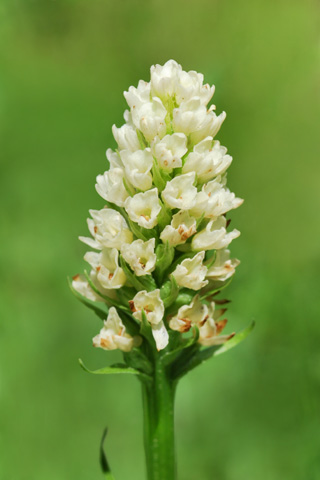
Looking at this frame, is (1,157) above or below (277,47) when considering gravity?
below

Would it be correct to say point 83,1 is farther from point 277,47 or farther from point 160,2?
point 277,47

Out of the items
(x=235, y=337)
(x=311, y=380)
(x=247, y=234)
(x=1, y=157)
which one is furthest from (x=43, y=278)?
(x=235, y=337)

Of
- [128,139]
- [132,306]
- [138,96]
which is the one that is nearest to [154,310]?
[132,306]

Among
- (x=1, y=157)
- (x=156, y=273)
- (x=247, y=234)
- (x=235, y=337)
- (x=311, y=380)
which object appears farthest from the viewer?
(x=1, y=157)

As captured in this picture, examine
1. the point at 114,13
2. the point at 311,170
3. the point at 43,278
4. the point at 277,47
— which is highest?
the point at 114,13

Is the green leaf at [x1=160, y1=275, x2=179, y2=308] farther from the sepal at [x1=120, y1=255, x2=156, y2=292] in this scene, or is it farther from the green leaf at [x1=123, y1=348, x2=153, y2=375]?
the green leaf at [x1=123, y1=348, x2=153, y2=375]

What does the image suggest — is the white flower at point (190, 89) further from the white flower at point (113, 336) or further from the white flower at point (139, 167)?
the white flower at point (113, 336)
